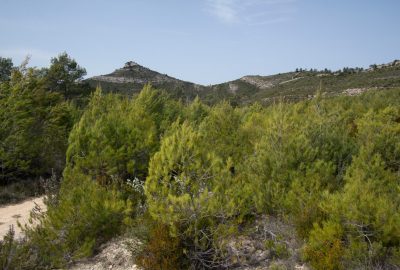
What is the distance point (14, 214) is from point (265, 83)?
72.3m

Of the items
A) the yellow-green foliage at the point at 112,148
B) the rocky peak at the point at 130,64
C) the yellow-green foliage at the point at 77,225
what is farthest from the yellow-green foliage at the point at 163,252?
the rocky peak at the point at 130,64

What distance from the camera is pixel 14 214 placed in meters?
11.5

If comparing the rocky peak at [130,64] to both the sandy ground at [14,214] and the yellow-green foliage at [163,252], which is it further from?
the yellow-green foliage at [163,252]

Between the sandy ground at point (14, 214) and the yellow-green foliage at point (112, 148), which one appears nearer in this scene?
the sandy ground at point (14, 214)

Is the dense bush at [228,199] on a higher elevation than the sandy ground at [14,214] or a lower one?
higher

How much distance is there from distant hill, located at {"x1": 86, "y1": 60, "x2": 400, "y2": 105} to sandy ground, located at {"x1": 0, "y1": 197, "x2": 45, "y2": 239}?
2800 centimetres

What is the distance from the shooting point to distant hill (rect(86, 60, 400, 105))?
5228cm

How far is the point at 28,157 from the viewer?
15344 mm

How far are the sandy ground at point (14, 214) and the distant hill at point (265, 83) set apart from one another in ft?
91.9

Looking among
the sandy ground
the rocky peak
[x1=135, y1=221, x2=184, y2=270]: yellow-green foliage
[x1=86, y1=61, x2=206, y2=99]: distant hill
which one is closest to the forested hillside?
[x1=135, y1=221, x2=184, y2=270]: yellow-green foliage

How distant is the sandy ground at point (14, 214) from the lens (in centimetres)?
1028

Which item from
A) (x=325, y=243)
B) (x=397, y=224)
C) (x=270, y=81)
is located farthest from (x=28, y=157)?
(x=270, y=81)

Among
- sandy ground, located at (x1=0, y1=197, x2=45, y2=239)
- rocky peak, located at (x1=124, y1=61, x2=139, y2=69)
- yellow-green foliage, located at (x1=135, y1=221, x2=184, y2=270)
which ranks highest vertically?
rocky peak, located at (x1=124, y1=61, x2=139, y2=69)

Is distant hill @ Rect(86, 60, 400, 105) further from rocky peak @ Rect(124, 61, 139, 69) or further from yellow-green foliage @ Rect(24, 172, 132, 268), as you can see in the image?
yellow-green foliage @ Rect(24, 172, 132, 268)
